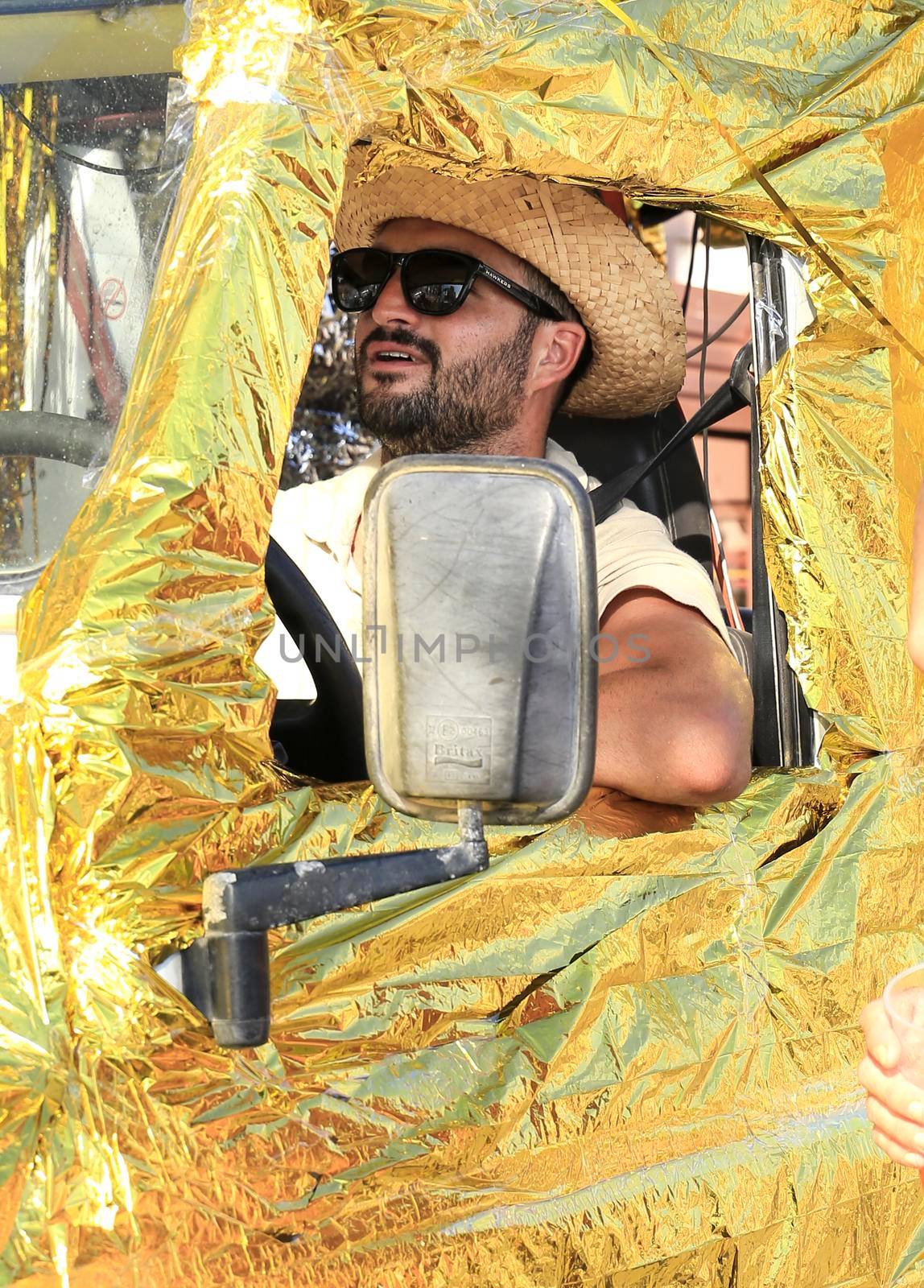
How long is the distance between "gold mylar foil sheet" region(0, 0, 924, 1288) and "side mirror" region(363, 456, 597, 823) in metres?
0.22

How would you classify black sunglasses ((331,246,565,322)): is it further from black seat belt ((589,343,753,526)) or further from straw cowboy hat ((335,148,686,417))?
black seat belt ((589,343,753,526))

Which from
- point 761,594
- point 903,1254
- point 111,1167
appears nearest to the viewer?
point 111,1167

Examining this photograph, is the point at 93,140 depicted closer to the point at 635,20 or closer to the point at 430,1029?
the point at 635,20

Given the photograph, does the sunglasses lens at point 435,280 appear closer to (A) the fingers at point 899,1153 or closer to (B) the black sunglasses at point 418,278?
(B) the black sunglasses at point 418,278

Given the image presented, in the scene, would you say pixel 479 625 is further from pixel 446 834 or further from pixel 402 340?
pixel 402 340

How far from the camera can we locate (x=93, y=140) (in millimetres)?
1271

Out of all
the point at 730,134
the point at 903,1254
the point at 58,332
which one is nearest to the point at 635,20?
the point at 730,134

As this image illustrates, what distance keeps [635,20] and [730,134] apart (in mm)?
169

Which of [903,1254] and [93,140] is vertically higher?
[93,140]

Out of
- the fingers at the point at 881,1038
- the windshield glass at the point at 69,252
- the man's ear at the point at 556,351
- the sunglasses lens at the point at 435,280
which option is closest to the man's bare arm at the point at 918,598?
Result: the fingers at the point at 881,1038

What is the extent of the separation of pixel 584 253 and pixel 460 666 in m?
1.21

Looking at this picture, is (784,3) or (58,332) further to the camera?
(784,3)

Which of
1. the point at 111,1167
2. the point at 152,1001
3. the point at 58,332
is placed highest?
the point at 58,332

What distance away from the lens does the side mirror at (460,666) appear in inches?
39.8
